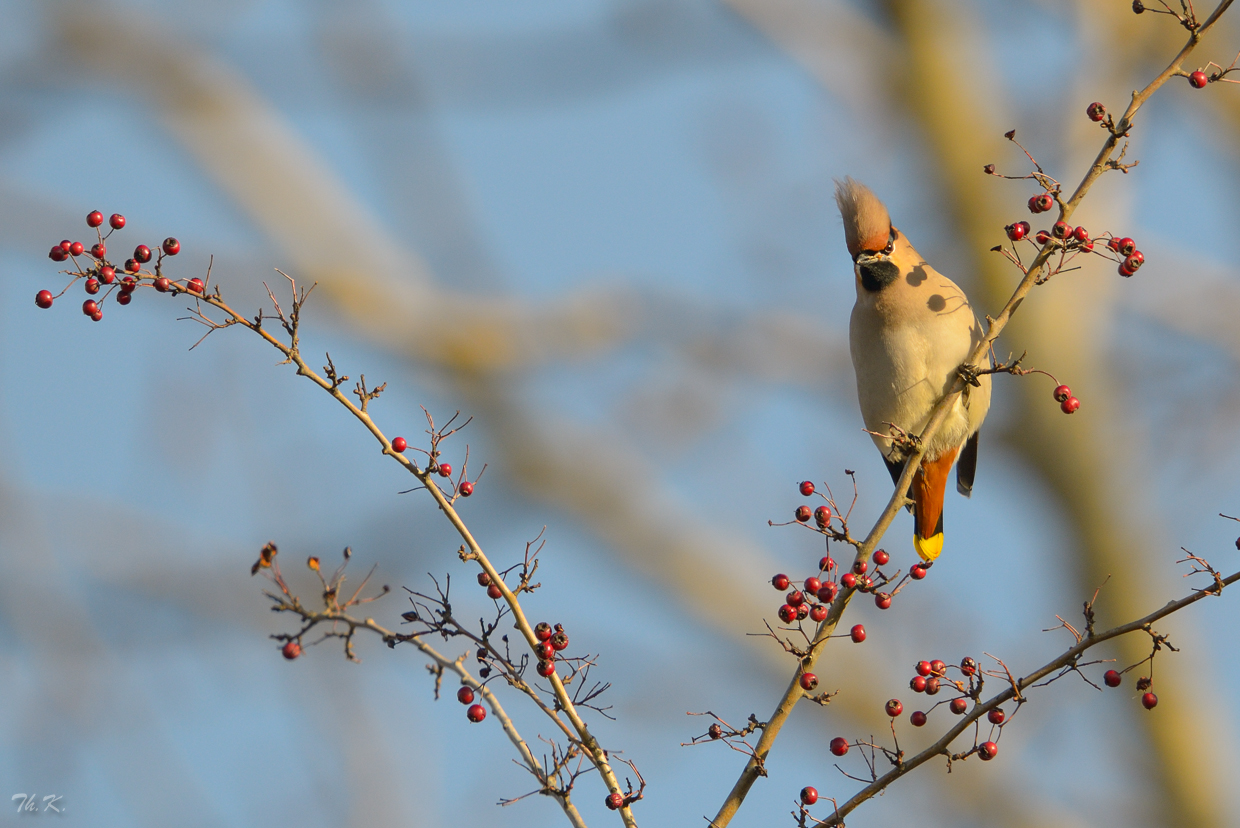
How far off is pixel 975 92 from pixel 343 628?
685cm

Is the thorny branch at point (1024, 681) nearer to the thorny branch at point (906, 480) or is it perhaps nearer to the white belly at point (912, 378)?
the thorny branch at point (906, 480)

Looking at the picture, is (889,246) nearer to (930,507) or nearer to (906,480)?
(930,507)

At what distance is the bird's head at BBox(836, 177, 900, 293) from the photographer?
3.91 m

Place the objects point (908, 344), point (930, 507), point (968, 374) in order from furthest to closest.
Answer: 1. point (930, 507)
2. point (908, 344)
3. point (968, 374)

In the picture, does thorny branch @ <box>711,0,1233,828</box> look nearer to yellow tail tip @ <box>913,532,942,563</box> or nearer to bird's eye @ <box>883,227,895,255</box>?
bird's eye @ <box>883,227,895,255</box>

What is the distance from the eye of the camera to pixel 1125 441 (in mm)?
7297

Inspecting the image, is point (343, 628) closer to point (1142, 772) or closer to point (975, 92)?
point (1142, 772)

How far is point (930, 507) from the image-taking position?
4121 mm

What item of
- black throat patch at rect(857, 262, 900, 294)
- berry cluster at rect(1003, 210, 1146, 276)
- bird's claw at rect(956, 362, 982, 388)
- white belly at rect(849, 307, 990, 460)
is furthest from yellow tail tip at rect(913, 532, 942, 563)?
berry cluster at rect(1003, 210, 1146, 276)

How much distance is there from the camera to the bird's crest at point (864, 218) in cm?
391

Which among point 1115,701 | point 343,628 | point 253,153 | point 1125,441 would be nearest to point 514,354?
point 253,153

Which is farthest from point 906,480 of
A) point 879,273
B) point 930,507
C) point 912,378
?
point 930,507

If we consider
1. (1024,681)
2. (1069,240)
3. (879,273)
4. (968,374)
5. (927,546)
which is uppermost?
(879,273)

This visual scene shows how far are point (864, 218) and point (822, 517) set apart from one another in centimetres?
190
